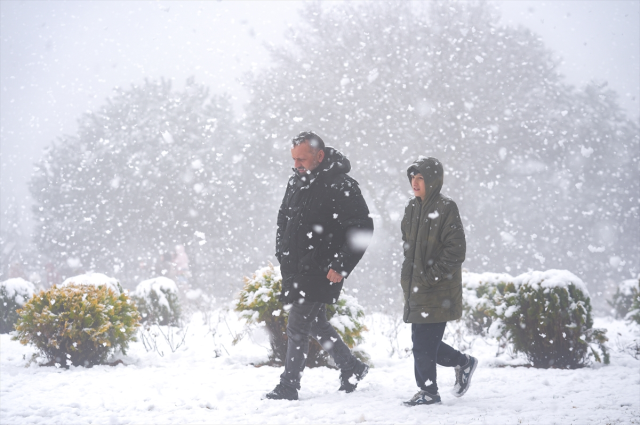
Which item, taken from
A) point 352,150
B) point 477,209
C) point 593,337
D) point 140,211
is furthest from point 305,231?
point 140,211

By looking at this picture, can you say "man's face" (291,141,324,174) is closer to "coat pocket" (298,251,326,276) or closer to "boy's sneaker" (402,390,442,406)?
"coat pocket" (298,251,326,276)

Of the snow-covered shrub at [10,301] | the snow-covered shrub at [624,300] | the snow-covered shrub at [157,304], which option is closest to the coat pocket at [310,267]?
the snow-covered shrub at [157,304]

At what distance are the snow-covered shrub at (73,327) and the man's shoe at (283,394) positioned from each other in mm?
2534

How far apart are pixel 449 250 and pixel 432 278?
0.24 m

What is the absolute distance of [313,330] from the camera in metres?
4.08

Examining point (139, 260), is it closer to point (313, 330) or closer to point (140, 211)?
point (140, 211)

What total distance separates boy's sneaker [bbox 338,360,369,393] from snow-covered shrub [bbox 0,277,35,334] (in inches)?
284

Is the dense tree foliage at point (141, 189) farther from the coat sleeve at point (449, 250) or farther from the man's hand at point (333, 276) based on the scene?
the coat sleeve at point (449, 250)

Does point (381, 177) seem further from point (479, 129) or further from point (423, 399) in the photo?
point (423, 399)

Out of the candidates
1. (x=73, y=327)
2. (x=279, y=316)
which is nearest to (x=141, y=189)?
(x=73, y=327)

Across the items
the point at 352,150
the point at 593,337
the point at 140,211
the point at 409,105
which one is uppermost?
the point at 409,105

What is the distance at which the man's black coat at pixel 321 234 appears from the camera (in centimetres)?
384

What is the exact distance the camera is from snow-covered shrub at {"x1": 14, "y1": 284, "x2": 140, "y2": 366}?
5.60m

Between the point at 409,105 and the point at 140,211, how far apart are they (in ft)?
43.8
